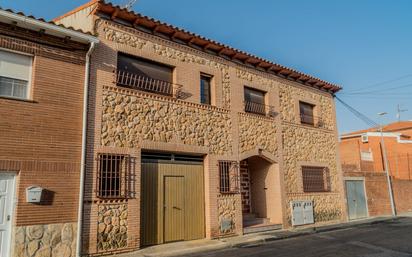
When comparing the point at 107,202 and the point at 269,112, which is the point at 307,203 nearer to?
the point at 269,112

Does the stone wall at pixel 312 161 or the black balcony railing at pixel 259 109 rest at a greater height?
the black balcony railing at pixel 259 109

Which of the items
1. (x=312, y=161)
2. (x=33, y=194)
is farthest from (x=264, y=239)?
(x=33, y=194)

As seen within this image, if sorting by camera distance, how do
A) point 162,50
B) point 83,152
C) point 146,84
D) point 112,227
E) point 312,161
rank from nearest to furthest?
point 83,152 → point 112,227 → point 146,84 → point 162,50 → point 312,161

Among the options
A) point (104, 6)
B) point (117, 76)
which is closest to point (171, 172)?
point (117, 76)

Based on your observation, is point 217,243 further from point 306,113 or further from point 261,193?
point 306,113

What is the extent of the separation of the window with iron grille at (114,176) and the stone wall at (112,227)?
36 centimetres

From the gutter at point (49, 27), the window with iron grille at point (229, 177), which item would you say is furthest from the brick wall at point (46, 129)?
the window with iron grille at point (229, 177)

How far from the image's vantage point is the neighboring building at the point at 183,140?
9.80 m

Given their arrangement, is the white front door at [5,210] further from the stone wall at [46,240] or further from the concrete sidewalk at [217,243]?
the concrete sidewalk at [217,243]

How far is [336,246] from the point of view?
10.7 metres

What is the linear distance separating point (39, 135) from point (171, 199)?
4.47 m

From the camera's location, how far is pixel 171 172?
11305 millimetres

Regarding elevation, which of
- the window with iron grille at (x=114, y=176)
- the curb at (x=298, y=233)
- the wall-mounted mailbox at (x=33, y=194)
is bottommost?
the curb at (x=298, y=233)

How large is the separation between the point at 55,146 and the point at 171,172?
3795 mm
